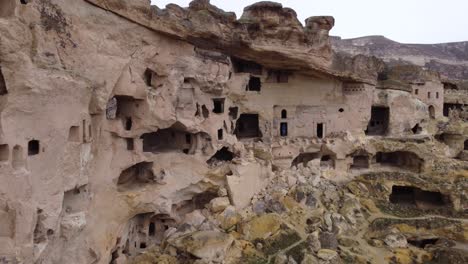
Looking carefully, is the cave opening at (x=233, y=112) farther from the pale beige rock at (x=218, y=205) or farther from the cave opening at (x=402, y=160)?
the cave opening at (x=402, y=160)

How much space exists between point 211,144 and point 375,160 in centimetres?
1268

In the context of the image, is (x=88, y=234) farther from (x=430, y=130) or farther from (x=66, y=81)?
(x=430, y=130)

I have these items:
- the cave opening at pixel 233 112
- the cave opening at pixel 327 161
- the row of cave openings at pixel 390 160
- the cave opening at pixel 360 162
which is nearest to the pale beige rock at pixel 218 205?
the cave opening at pixel 233 112

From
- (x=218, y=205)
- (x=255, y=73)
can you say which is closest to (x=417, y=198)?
(x=255, y=73)

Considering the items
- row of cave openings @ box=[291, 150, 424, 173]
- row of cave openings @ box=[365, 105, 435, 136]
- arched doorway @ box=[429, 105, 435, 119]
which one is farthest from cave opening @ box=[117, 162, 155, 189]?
arched doorway @ box=[429, 105, 435, 119]

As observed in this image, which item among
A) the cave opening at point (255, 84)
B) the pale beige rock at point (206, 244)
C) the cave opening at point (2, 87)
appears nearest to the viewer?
the cave opening at point (2, 87)

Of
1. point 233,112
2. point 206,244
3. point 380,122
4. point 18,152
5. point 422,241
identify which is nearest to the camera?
point 18,152

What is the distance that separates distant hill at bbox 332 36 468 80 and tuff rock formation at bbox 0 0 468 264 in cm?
1451

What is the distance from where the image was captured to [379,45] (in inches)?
1833

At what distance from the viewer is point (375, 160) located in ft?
90.7

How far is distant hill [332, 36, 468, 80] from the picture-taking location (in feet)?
139

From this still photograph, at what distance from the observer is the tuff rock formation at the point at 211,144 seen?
44.7 feet

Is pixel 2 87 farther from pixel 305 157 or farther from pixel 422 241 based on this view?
pixel 422 241

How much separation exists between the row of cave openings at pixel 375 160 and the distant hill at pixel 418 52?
1625cm
